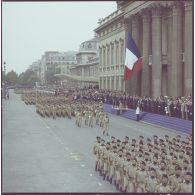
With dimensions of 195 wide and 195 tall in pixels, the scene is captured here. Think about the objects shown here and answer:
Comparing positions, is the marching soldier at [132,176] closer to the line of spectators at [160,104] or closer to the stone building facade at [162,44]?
the line of spectators at [160,104]

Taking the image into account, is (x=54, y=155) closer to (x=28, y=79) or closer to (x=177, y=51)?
(x=177, y=51)

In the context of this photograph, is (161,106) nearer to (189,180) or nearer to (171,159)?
(171,159)

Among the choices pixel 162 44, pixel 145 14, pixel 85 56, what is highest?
pixel 85 56

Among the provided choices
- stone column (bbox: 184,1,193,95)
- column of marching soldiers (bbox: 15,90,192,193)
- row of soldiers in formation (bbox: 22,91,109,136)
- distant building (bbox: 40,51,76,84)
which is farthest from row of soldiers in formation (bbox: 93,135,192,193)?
distant building (bbox: 40,51,76,84)

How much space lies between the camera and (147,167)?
47.4 feet

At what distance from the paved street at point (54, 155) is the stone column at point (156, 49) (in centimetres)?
718

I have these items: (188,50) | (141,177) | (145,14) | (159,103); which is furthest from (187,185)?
(145,14)

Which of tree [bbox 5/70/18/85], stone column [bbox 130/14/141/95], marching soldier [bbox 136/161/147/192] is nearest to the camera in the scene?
marching soldier [bbox 136/161/147/192]

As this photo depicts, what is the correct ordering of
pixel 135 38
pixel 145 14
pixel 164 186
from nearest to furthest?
pixel 164 186, pixel 145 14, pixel 135 38

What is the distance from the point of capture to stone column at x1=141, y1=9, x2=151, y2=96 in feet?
157

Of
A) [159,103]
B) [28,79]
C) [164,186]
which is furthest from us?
[28,79]

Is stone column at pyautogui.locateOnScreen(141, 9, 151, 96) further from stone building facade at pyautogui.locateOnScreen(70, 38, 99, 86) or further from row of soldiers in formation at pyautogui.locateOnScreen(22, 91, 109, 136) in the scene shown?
stone building facade at pyautogui.locateOnScreen(70, 38, 99, 86)

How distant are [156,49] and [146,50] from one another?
3137 mm

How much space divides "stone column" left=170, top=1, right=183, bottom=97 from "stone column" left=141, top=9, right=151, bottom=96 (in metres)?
6.60
